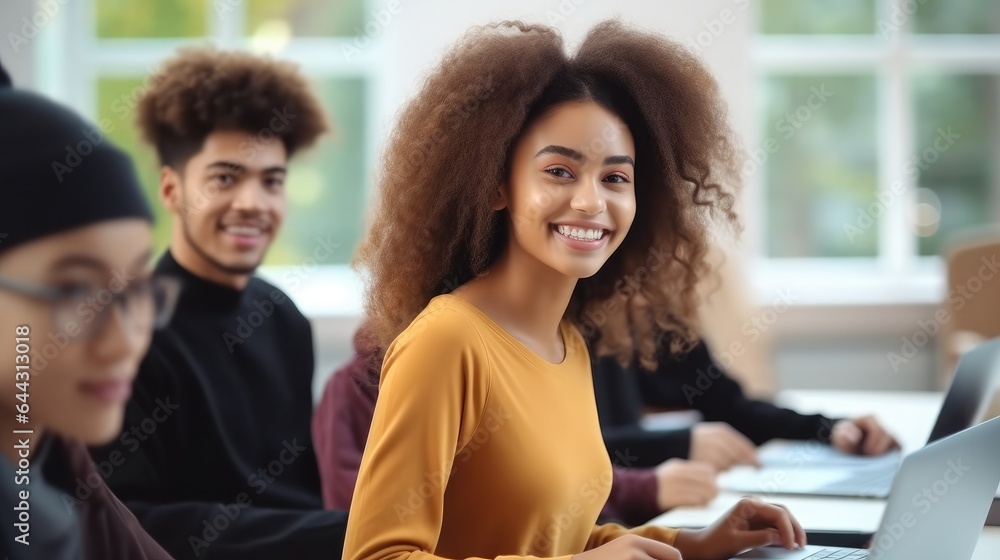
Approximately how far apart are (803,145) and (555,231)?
11.4 feet

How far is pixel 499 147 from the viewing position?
1.04m

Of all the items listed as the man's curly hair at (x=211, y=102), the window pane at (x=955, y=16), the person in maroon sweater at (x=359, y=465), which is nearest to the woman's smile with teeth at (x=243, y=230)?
the man's curly hair at (x=211, y=102)

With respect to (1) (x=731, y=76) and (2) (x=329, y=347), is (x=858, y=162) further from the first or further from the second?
(2) (x=329, y=347)

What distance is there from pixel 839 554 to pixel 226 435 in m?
0.84

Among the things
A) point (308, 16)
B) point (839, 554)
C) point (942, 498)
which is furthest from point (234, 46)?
point (942, 498)

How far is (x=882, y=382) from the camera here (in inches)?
158

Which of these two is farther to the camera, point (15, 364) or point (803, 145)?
point (803, 145)

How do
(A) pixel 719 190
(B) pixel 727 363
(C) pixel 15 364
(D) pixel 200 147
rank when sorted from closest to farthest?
(C) pixel 15 364 < (A) pixel 719 190 < (D) pixel 200 147 < (B) pixel 727 363

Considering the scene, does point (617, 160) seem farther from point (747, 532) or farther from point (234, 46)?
point (234, 46)

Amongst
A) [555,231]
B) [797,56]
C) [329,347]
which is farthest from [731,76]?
[555,231]

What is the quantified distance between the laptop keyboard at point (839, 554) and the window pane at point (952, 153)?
10.8 feet
